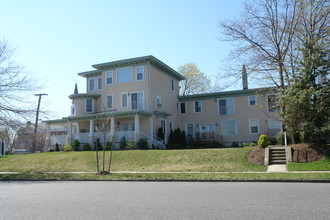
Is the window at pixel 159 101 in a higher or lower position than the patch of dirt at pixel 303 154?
higher

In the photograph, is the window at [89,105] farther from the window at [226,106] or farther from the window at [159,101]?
the window at [226,106]

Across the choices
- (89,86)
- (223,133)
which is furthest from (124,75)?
(223,133)

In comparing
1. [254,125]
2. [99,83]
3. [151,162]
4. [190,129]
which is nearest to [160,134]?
[190,129]

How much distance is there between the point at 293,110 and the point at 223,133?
557 inches

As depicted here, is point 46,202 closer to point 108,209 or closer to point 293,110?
point 108,209

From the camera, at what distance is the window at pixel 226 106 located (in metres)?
32.5

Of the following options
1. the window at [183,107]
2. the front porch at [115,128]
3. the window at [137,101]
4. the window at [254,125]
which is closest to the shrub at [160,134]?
the front porch at [115,128]

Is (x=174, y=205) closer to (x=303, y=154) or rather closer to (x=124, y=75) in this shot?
(x=303, y=154)

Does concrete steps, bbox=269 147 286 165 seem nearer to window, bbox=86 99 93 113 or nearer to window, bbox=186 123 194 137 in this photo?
window, bbox=186 123 194 137

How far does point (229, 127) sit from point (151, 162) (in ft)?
48.2

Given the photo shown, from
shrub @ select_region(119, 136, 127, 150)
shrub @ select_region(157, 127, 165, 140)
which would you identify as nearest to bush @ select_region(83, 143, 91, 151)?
shrub @ select_region(119, 136, 127, 150)

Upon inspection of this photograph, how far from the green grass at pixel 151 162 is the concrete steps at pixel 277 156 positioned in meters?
1.43

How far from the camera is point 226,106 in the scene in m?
32.8

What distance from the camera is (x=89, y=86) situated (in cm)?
3344
